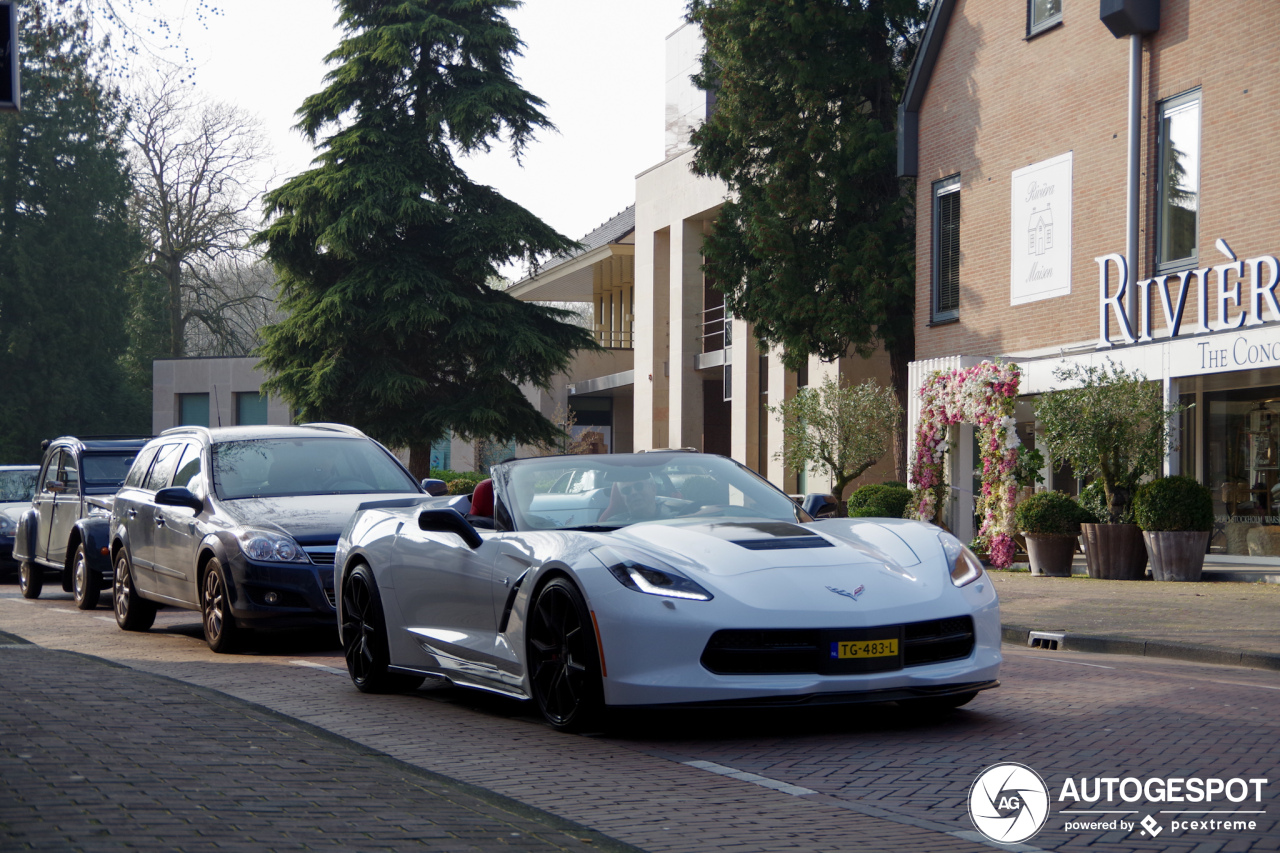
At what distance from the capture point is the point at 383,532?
340 inches

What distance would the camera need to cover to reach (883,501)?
23.3 metres

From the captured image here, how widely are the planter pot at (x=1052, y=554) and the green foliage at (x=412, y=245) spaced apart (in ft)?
56.0

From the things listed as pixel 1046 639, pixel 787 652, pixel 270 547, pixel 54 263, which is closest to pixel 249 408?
pixel 54 263

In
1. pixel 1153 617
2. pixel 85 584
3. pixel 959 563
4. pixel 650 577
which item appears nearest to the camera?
pixel 650 577

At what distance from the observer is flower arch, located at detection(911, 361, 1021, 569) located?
20.4 meters

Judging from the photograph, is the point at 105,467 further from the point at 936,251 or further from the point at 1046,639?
the point at 936,251

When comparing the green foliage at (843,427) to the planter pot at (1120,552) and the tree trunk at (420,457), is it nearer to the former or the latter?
the planter pot at (1120,552)

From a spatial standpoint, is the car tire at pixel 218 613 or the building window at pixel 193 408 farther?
the building window at pixel 193 408

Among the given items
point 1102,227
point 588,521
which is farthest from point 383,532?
point 1102,227

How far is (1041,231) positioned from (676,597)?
1763cm

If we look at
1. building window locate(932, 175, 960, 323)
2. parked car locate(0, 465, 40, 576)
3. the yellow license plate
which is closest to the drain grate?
the yellow license plate

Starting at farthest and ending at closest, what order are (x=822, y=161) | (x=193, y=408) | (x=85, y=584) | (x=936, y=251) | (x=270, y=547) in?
(x=193, y=408), (x=822, y=161), (x=936, y=251), (x=85, y=584), (x=270, y=547)

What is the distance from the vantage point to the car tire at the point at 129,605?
42.9 feet

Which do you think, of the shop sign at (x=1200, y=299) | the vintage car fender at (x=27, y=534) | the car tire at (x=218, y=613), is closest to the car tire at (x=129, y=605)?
the car tire at (x=218, y=613)
